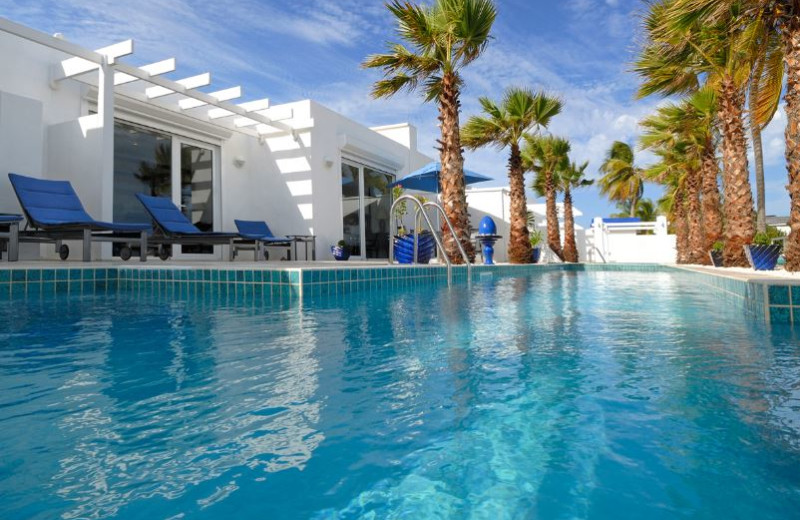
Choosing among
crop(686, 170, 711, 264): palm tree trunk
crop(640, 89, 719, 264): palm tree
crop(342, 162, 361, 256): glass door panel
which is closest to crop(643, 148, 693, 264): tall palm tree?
crop(640, 89, 719, 264): palm tree

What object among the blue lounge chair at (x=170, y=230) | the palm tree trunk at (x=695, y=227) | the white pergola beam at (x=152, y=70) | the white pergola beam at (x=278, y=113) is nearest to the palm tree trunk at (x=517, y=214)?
the palm tree trunk at (x=695, y=227)

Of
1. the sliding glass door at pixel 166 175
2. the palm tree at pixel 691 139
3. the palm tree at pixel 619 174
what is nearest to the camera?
the sliding glass door at pixel 166 175

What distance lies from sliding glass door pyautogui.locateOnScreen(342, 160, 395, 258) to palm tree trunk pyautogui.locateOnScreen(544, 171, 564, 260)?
5.88 m

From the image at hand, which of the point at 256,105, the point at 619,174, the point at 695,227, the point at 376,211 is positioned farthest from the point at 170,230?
the point at 619,174

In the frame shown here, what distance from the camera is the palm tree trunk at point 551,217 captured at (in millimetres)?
18141

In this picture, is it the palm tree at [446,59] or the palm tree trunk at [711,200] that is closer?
the palm tree at [446,59]

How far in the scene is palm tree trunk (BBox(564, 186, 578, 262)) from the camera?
20219mm

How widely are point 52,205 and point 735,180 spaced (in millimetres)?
11404

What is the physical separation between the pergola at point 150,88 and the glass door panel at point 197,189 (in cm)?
85

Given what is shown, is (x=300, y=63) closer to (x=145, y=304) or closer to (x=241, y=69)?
(x=241, y=69)

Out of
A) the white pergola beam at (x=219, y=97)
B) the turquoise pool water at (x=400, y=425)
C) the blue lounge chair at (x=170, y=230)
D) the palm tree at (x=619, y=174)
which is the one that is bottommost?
the turquoise pool water at (x=400, y=425)

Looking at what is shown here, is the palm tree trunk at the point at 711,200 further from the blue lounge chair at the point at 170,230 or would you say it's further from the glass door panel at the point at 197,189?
the glass door panel at the point at 197,189

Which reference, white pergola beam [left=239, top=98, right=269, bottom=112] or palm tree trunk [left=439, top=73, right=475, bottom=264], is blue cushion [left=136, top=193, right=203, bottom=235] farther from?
palm tree trunk [left=439, top=73, right=475, bottom=264]

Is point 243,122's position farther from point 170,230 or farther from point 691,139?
point 691,139
